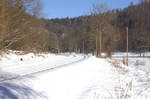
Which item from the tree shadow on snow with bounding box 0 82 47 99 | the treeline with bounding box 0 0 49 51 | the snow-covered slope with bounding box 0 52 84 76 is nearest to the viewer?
the tree shadow on snow with bounding box 0 82 47 99

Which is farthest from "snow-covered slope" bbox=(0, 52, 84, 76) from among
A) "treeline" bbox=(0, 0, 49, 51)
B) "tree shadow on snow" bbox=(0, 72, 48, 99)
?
"tree shadow on snow" bbox=(0, 72, 48, 99)

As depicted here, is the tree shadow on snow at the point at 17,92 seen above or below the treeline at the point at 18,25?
below

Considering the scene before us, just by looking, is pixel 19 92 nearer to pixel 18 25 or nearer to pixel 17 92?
pixel 17 92

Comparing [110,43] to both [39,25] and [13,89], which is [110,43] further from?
[13,89]

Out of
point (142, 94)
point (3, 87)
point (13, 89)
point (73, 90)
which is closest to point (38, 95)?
point (13, 89)

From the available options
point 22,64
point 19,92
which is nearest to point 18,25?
point 22,64

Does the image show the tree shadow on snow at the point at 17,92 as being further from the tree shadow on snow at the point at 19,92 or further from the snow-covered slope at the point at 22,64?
the snow-covered slope at the point at 22,64

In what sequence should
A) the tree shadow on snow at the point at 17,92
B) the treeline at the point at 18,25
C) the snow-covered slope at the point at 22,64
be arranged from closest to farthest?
the tree shadow on snow at the point at 17,92
the snow-covered slope at the point at 22,64
the treeline at the point at 18,25

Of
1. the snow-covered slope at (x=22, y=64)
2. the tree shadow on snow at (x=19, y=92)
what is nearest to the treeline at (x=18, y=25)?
the snow-covered slope at (x=22, y=64)

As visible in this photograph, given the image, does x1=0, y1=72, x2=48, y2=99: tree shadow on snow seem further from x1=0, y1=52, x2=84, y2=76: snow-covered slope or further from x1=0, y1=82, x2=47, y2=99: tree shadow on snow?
x1=0, y1=52, x2=84, y2=76: snow-covered slope

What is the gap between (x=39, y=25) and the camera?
24.8 meters

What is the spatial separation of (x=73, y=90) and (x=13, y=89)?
8.50 feet

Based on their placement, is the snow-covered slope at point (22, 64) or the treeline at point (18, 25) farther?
the treeline at point (18, 25)

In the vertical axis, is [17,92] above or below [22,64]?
above
